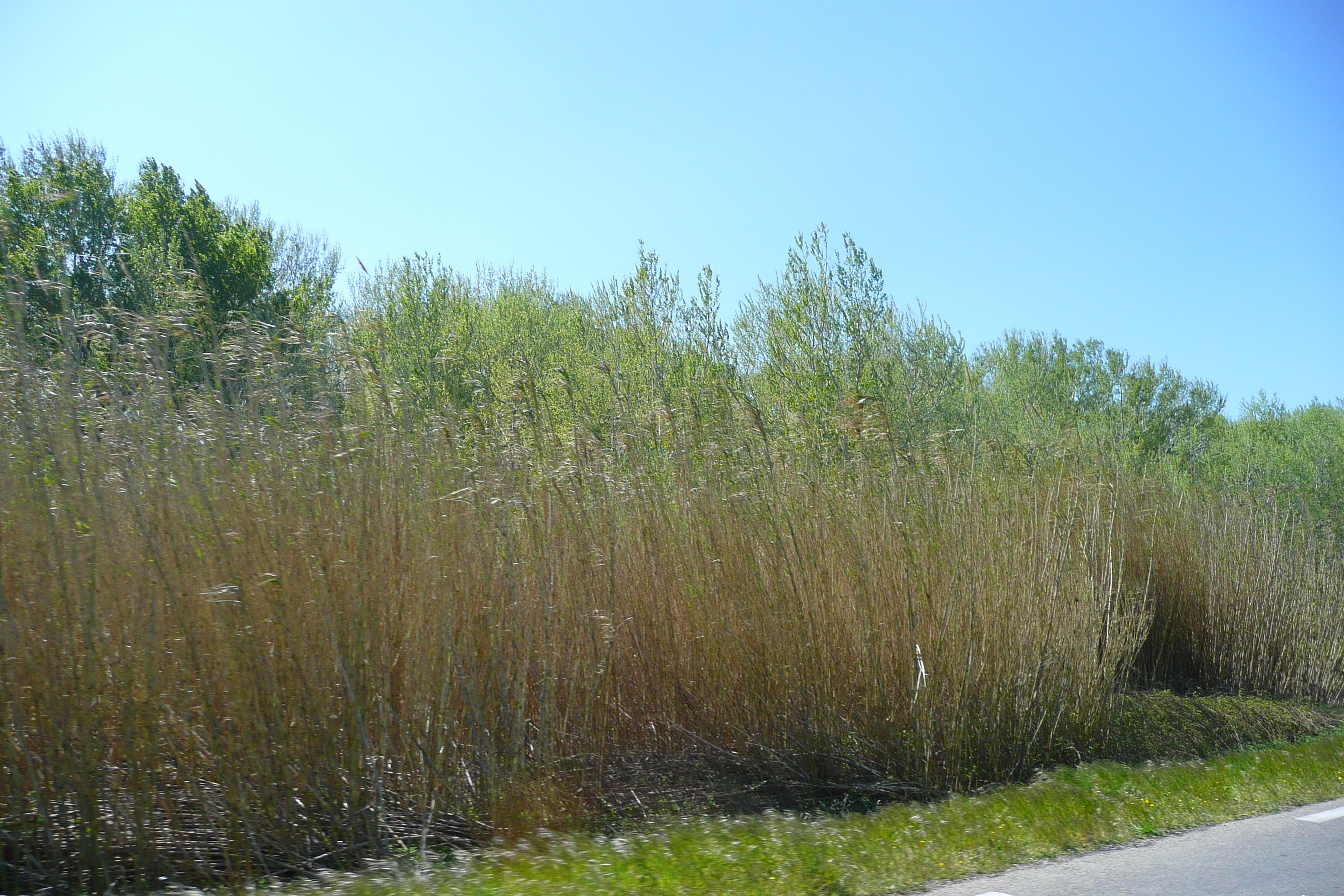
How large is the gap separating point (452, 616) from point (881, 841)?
118 inches

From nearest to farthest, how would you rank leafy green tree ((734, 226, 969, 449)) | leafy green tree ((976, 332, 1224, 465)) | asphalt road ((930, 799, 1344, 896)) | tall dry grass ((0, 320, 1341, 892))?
asphalt road ((930, 799, 1344, 896)) < tall dry grass ((0, 320, 1341, 892)) < leafy green tree ((734, 226, 969, 449)) < leafy green tree ((976, 332, 1224, 465))

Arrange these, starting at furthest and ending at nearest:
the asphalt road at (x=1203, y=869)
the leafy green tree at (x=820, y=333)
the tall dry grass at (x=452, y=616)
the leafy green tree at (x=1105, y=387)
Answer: the leafy green tree at (x=1105, y=387) → the leafy green tree at (x=820, y=333) → the tall dry grass at (x=452, y=616) → the asphalt road at (x=1203, y=869)

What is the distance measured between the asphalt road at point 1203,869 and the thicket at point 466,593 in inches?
74.5

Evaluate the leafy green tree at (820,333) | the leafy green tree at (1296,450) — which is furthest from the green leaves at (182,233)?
the leafy green tree at (1296,450)

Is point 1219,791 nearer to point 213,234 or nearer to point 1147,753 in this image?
point 1147,753

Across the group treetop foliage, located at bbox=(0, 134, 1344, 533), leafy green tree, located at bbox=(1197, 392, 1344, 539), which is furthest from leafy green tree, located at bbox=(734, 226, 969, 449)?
leafy green tree, located at bbox=(1197, 392, 1344, 539)

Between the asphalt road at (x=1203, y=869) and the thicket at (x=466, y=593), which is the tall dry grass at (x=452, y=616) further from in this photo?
the asphalt road at (x=1203, y=869)

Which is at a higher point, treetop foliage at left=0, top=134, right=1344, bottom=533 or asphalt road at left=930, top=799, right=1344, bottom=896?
treetop foliage at left=0, top=134, right=1344, bottom=533

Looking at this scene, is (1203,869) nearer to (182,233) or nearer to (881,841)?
(881,841)

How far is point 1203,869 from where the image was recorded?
15.4ft

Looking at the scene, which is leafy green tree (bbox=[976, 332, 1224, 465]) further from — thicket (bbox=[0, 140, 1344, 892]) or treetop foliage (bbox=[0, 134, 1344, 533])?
thicket (bbox=[0, 140, 1344, 892])

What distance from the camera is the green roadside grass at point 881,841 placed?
4.36m

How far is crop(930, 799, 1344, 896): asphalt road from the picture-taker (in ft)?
14.2

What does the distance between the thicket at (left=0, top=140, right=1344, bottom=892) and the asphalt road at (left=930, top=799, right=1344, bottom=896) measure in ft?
6.21
